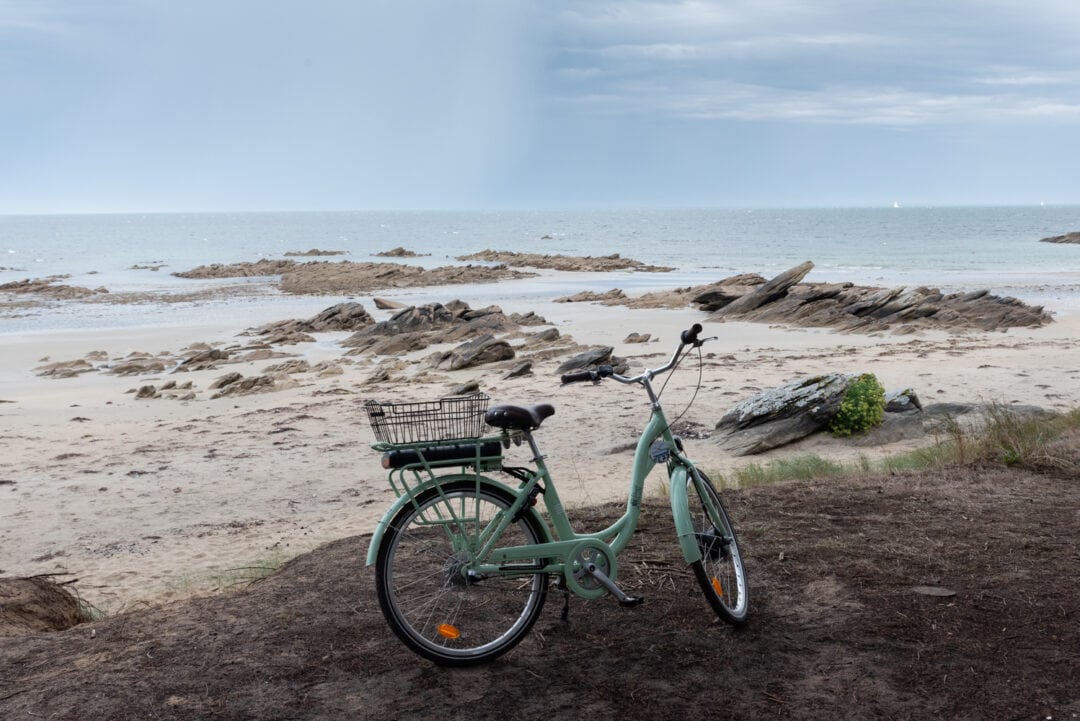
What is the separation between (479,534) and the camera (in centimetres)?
435

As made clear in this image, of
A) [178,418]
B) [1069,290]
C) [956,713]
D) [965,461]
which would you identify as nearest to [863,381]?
[965,461]

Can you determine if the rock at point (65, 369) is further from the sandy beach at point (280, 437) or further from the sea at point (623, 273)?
the sea at point (623, 273)

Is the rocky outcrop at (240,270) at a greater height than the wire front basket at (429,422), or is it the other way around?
the wire front basket at (429,422)

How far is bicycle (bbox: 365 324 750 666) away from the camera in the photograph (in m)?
4.18

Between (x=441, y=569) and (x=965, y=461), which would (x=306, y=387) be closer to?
(x=965, y=461)

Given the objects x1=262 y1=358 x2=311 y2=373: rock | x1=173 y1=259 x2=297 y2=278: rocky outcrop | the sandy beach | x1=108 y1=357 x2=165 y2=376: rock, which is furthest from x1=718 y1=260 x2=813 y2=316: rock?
x1=173 y1=259 x2=297 y2=278: rocky outcrop

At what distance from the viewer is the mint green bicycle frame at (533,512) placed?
4223 millimetres

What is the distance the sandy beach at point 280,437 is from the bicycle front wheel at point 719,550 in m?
2.34

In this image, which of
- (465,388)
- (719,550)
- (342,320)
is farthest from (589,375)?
(342,320)

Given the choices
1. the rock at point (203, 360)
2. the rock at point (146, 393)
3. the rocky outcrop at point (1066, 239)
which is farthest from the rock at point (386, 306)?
the rocky outcrop at point (1066, 239)

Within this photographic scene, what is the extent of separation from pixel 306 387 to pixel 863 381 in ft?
32.8

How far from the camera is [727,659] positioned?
4.39 meters

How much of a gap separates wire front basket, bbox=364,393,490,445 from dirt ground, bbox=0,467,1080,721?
43.6 inches

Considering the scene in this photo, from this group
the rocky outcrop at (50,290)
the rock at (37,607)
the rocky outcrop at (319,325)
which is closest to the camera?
the rock at (37,607)
